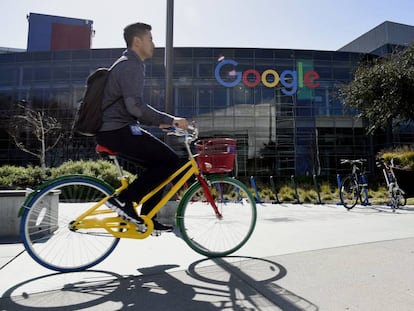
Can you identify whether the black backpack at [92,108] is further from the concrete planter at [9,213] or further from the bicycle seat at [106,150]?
the concrete planter at [9,213]

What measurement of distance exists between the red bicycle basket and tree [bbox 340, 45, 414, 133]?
1707cm

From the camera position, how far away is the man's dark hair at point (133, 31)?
3.28 meters

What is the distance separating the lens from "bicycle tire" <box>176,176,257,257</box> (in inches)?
137

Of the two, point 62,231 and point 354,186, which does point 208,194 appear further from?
point 354,186

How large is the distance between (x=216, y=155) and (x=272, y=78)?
1333 inches

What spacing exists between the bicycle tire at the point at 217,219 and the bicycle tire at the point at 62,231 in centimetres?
75

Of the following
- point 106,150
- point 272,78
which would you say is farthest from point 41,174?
point 272,78

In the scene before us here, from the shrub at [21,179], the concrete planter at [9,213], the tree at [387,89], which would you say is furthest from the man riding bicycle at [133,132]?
the tree at [387,89]

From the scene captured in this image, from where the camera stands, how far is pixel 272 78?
1404 inches

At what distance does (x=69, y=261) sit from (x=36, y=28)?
75.4 m

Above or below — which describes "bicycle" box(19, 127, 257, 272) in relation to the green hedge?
below

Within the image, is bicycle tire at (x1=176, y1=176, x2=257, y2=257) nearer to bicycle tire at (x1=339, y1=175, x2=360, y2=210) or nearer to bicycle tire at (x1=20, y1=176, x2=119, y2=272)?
bicycle tire at (x1=20, y1=176, x2=119, y2=272)

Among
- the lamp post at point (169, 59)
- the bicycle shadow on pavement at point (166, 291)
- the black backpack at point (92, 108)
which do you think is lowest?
the bicycle shadow on pavement at point (166, 291)

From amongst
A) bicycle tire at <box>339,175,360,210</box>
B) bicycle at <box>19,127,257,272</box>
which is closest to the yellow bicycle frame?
bicycle at <box>19,127,257,272</box>
